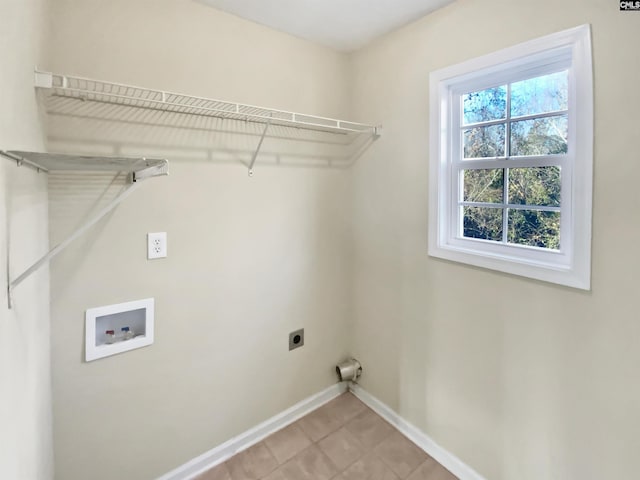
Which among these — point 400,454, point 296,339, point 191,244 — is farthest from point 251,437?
point 191,244

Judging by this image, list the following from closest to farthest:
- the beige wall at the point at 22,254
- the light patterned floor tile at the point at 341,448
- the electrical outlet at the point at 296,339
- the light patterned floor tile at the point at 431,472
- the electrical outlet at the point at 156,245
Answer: the beige wall at the point at 22,254, the electrical outlet at the point at 156,245, the light patterned floor tile at the point at 431,472, the light patterned floor tile at the point at 341,448, the electrical outlet at the point at 296,339

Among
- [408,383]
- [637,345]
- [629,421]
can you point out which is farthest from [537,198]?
[408,383]

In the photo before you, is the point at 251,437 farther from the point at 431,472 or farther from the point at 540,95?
the point at 540,95

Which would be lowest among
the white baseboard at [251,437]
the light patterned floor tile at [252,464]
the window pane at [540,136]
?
the light patterned floor tile at [252,464]

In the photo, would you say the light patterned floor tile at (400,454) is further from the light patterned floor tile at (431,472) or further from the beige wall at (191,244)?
the beige wall at (191,244)

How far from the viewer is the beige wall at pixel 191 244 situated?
4.41ft

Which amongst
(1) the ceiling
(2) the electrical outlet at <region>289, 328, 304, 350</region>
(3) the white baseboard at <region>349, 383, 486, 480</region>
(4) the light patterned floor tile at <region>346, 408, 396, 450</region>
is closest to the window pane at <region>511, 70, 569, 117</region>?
(1) the ceiling

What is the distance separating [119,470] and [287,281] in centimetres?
120

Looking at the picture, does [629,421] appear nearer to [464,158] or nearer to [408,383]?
[408,383]

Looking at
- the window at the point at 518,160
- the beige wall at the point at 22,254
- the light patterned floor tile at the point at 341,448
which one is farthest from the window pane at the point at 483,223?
the beige wall at the point at 22,254

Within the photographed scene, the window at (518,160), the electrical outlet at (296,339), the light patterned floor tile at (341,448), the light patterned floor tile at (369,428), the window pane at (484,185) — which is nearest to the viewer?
the window at (518,160)

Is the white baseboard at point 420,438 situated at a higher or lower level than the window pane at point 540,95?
lower

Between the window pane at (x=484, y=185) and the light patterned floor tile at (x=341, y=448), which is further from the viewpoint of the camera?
the light patterned floor tile at (x=341, y=448)

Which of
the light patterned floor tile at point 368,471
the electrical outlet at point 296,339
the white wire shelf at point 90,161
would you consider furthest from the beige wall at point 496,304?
the white wire shelf at point 90,161
